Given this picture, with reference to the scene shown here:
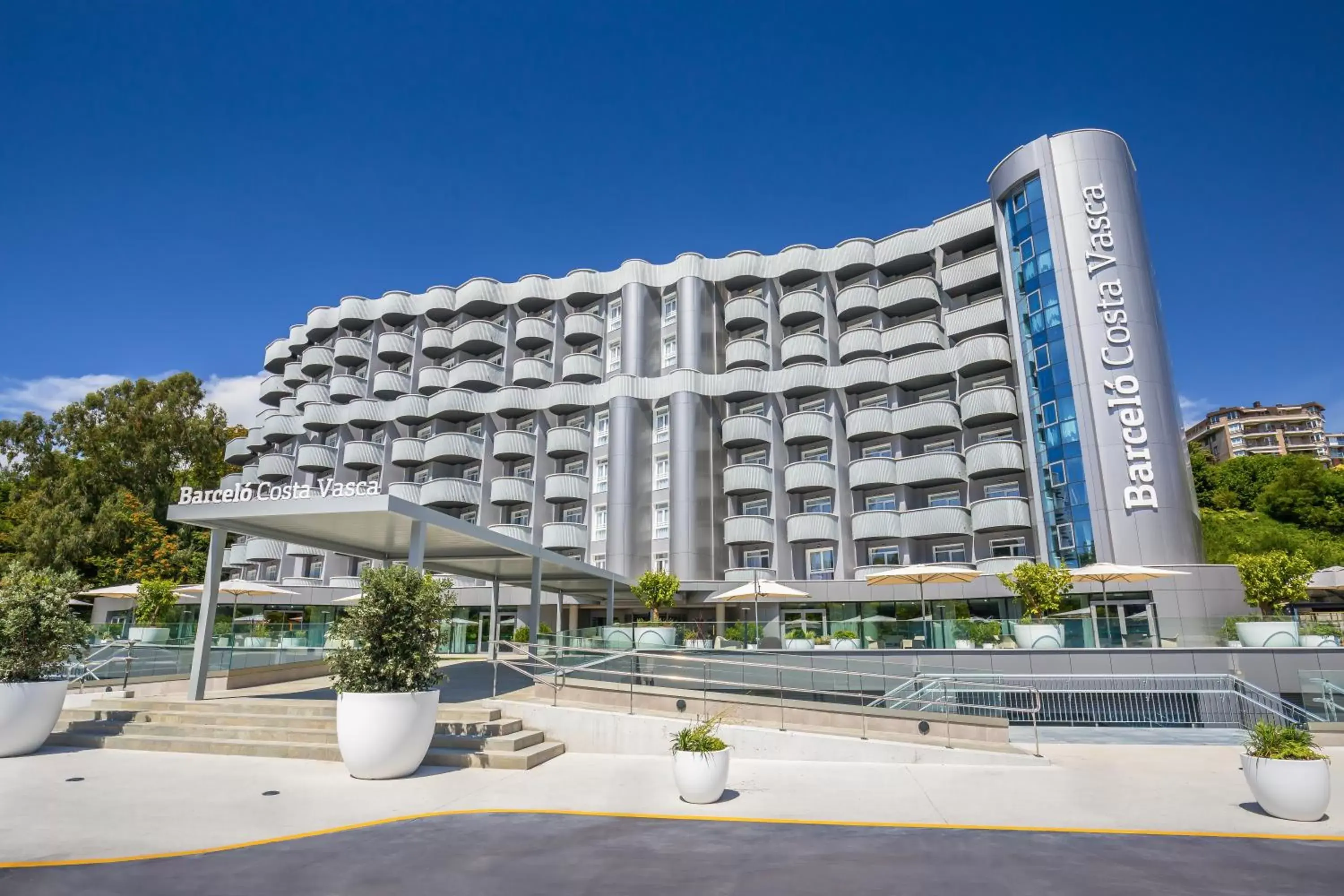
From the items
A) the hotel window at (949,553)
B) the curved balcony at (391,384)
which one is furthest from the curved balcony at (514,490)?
the hotel window at (949,553)

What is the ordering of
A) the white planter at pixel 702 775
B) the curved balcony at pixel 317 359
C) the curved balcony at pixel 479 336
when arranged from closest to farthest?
the white planter at pixel 702 775, the curved balcony at pixel 479 336, the curved balcony at pixel 317 359

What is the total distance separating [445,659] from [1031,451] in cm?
2881

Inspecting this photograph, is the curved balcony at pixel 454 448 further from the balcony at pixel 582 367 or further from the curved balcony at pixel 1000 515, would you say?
the curved balcony at pixel 1000 515

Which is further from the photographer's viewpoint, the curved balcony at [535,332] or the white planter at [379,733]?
the curved balcony at [535,332]

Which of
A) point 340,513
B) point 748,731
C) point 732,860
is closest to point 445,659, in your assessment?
point 340,513

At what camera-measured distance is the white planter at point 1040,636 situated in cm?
2339

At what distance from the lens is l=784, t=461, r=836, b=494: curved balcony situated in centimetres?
4403

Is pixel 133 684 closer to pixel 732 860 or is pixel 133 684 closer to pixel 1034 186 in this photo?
pixel 732 860

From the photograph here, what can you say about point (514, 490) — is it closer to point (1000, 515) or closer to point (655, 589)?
point (655, 589)

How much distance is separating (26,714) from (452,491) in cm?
3813

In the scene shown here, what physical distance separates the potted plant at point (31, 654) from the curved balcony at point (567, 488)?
35532 mm

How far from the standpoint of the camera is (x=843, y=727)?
47.4 feet

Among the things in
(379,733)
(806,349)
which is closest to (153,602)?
(379,733)

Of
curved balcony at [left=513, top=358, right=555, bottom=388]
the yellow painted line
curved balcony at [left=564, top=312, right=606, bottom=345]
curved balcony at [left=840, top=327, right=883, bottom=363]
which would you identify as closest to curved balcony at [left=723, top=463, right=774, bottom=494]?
curved balcony at [left=840, top=327, right=883, bottom=363]
